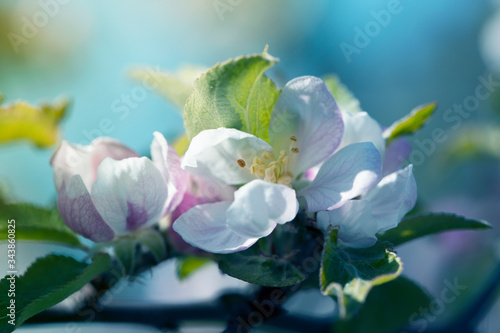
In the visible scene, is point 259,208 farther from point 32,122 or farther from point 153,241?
point 32,122

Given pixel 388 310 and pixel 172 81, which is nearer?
pixel 172 81

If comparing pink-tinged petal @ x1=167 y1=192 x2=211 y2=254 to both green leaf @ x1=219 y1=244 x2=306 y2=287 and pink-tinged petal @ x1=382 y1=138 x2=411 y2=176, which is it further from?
pink-tinged petal @ x1=382 y1=138 x2=411 y2=176

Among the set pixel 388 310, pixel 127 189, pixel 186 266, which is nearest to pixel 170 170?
pixel 127 189

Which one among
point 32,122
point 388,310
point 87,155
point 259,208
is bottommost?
point 388,310

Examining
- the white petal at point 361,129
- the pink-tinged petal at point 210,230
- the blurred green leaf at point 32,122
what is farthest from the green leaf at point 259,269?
the blurred green leaf at point 32,122

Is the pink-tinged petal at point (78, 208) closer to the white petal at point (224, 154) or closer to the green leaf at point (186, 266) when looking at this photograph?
the white petal at point (224, 154)

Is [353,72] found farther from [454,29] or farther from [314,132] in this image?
[314,132]

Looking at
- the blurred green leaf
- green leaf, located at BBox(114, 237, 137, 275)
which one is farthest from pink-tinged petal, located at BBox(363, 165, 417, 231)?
the blurred green leaf
